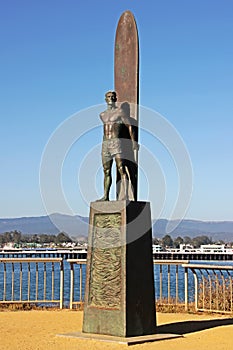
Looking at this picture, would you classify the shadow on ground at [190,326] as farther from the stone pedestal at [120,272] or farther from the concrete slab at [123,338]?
the stone pedestal at [120,272]

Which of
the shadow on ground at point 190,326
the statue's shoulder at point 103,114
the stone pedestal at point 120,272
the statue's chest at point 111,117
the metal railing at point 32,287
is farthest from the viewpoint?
the metal railing at point 32,287

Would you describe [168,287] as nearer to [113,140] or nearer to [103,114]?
[113,140]

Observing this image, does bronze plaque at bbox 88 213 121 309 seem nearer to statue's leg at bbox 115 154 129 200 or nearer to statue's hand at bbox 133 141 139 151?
statue's leg at bbox 115 154 129 200

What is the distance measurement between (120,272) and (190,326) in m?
2.46

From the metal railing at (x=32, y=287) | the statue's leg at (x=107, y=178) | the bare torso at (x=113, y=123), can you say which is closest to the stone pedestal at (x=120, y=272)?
the statue's leg at (x=107, y=178)

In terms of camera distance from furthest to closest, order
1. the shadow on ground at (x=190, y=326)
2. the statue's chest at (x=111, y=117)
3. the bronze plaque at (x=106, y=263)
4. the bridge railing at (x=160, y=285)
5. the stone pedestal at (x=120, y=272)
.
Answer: the bridge railing at (x=160, y=285) < the shadow on ground at (x=190, y=326) < the statue's chest at (x=111, y=117) < the bronze plaque at (x=106, y=263) < the stone pedestal at (x=120, y=272)

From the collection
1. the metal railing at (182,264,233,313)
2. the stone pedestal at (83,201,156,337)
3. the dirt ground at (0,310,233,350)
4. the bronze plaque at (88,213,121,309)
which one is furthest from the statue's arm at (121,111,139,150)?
the metal railing at (182,264,233,313)

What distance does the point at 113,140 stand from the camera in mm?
10773

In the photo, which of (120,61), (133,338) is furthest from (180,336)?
(120,61)

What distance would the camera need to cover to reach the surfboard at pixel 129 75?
11008 mm

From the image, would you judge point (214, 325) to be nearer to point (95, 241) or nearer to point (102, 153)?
point (95, 241)

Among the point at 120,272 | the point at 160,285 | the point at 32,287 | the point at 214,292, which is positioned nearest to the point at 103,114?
the point at 120,272

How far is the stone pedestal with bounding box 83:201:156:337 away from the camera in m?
10.3

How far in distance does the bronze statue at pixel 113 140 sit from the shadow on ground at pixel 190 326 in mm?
2413
